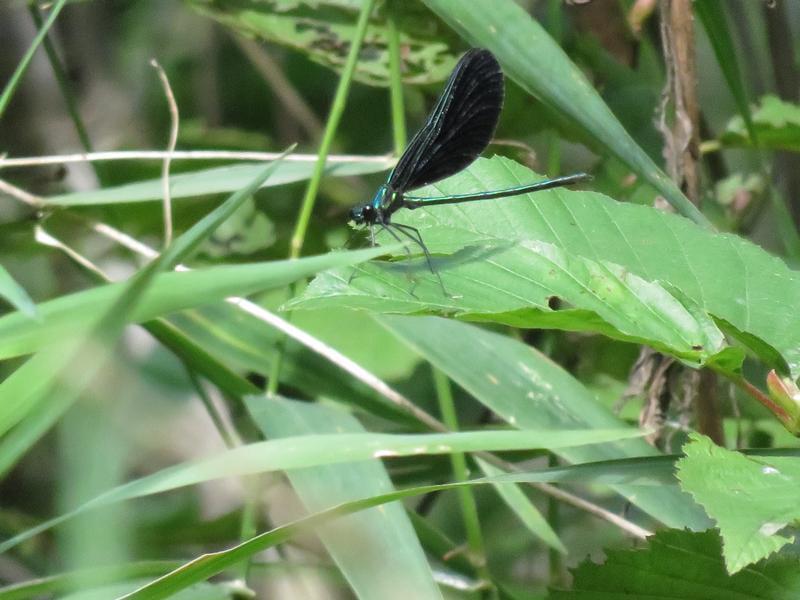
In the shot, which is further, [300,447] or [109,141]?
[109,141]

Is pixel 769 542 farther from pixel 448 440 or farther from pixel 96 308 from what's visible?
pixel 96 308

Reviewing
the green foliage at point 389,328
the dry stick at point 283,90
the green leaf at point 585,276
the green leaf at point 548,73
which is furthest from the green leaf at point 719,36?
the dry stick at point 283,90

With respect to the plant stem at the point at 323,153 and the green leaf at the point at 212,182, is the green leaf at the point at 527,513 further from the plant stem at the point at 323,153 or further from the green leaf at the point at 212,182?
the green leaf at the point at 212,182

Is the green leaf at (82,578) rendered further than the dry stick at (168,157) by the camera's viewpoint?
No

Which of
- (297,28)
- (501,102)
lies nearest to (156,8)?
(297,28)

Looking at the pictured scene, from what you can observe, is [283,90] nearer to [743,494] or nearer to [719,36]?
[719,36]
